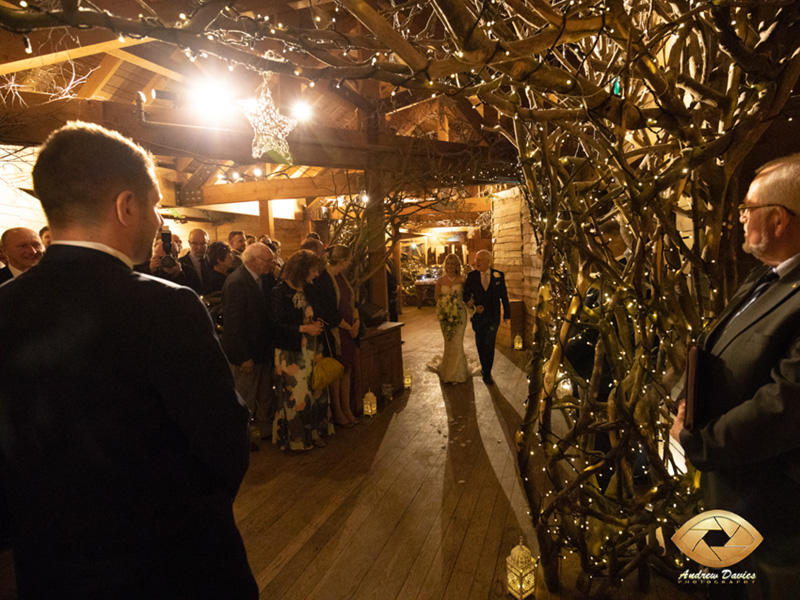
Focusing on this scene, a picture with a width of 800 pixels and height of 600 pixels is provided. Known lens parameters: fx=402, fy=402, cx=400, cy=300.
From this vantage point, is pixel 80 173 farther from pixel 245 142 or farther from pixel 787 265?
pixel 245 142

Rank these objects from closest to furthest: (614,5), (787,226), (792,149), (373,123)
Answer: (787,226) → (614,5) → (792,149) → (373,123)

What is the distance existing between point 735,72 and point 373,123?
12.4 feet

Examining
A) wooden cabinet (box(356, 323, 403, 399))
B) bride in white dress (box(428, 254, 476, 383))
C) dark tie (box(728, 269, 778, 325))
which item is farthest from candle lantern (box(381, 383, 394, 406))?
dark tie (box(728, 269, 778, 325))

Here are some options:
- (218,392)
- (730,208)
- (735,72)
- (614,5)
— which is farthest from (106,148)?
(730,208)

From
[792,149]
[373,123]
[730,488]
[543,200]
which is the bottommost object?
[730,488]

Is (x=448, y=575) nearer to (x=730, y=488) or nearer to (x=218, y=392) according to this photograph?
(x=730, y=488)

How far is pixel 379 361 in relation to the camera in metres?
4.59

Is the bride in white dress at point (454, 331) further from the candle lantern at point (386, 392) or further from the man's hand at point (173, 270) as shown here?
the man's hand at point (173, 270)

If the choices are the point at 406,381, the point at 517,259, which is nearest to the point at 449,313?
the point at 406,381

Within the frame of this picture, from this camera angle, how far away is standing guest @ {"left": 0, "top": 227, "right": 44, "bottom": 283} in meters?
2.79

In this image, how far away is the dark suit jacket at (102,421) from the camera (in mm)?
847

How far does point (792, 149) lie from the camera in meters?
2.55

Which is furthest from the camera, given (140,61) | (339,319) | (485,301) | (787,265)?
(485,301)

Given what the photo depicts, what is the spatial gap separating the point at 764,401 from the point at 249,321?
3257 millimetres
